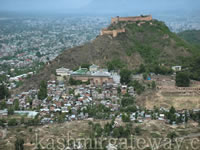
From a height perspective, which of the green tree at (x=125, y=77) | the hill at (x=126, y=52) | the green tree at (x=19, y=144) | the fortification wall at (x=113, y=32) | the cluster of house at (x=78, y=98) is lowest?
the green tree at (x=19, y=144)

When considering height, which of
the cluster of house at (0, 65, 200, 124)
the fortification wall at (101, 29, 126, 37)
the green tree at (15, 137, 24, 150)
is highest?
the fortification wall at (101, 29, 126, 37)

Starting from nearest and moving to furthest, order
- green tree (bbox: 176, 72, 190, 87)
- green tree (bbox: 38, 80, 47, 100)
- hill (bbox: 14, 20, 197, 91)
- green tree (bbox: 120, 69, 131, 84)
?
green tree (bbox: 38, 80, 47, 100) < green tree (bbox: 176, 72, 190, 87) < green tree (bbox: 120, 69, 131, 84) < hill (bbox: 14, 20, 197, 91)

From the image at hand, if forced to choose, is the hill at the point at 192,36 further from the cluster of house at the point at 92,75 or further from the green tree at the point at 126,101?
the green tree at the point at 126,101

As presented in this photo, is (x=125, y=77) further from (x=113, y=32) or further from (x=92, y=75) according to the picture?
(x=113, y=32)

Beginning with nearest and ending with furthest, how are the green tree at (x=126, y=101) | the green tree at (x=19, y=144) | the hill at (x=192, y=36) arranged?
the green tree at (x=19, y=144) < the green tree at (x=126, y=101) < the hill at (x=192, y=36)

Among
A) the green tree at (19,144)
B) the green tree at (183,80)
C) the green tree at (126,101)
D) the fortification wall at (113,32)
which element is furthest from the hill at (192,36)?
the green tree at (19,144)

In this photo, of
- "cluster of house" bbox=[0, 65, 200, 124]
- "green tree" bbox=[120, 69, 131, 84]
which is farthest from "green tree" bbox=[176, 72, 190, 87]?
"green tree" bbox=[120, 69, 131, 84]

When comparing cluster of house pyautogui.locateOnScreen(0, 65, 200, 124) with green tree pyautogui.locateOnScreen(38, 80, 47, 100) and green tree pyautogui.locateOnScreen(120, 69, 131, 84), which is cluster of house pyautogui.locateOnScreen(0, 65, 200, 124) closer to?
green tree pyautogui.locateOnScreen(38, 80, 47, 100)

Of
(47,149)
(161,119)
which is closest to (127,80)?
(161,119)
